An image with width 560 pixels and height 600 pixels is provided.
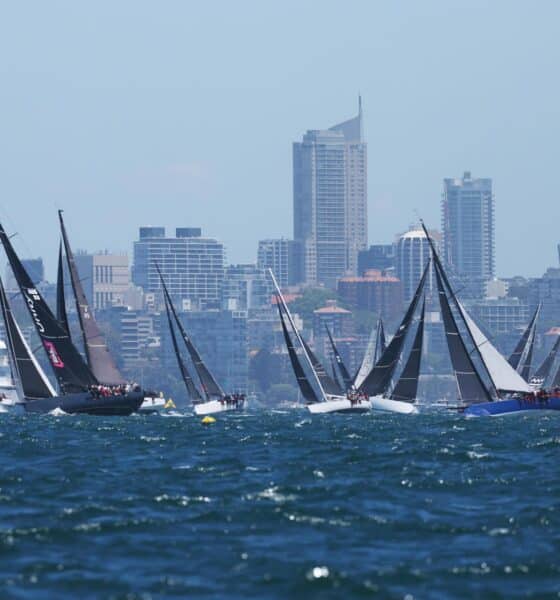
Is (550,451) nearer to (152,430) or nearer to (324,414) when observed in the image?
(152,430)

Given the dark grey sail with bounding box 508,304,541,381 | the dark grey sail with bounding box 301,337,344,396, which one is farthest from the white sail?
the dark grey sail with bounding box 508,304,541,381

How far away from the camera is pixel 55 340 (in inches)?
4328

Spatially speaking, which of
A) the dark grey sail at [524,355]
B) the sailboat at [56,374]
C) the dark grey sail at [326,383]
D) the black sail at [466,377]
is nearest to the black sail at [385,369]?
the dark grey sail at [326,383]

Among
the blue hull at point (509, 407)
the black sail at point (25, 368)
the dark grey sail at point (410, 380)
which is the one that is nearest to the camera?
the blue hull at point (509, 407)

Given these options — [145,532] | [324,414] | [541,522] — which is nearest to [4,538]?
[145,532]

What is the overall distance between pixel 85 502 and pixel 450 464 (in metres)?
16.3

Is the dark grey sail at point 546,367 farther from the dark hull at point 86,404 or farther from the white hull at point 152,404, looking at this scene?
the dark hull at point 86,404

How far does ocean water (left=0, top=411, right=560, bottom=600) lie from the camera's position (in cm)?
3778

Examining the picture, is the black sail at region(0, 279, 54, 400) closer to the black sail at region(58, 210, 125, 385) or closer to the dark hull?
the dark hull

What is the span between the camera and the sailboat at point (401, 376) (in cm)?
12925

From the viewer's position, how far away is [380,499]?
51.3 meters

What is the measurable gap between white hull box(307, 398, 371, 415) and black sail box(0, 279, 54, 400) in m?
25.4

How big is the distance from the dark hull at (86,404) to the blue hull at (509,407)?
17.4 m

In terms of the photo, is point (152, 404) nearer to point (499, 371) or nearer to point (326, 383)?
point (326, 383)
